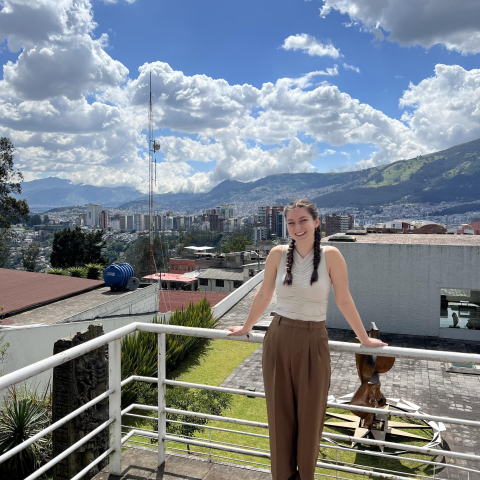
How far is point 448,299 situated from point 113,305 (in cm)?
1077

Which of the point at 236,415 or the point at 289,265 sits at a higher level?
the point at 289,265

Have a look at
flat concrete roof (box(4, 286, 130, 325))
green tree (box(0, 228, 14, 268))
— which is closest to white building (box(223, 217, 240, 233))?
green tree (box(0, 228, 14, 268))

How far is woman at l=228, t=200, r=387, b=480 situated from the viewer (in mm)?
1960

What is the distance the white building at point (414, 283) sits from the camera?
43.6ft

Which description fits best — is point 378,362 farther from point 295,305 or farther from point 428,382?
point 428,382

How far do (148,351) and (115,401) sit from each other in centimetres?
547

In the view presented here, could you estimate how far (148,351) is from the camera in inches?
308

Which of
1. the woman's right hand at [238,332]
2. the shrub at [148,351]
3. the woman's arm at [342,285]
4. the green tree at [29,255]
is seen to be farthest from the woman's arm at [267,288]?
the green tree at [29,255]

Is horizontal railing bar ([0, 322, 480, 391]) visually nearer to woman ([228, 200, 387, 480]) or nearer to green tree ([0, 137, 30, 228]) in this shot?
woman ([228, 200, 387, 480])

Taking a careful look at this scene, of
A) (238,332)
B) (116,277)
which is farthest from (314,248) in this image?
(116,277)

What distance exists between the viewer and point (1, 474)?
5391 mm

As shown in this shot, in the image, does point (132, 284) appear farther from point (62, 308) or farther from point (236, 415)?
point (236, 415)

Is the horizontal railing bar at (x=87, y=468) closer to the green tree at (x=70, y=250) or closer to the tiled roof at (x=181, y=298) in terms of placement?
the tiled roof at (x=181, y=298)

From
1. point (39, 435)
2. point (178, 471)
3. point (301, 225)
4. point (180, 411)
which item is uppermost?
point (301, 225)
